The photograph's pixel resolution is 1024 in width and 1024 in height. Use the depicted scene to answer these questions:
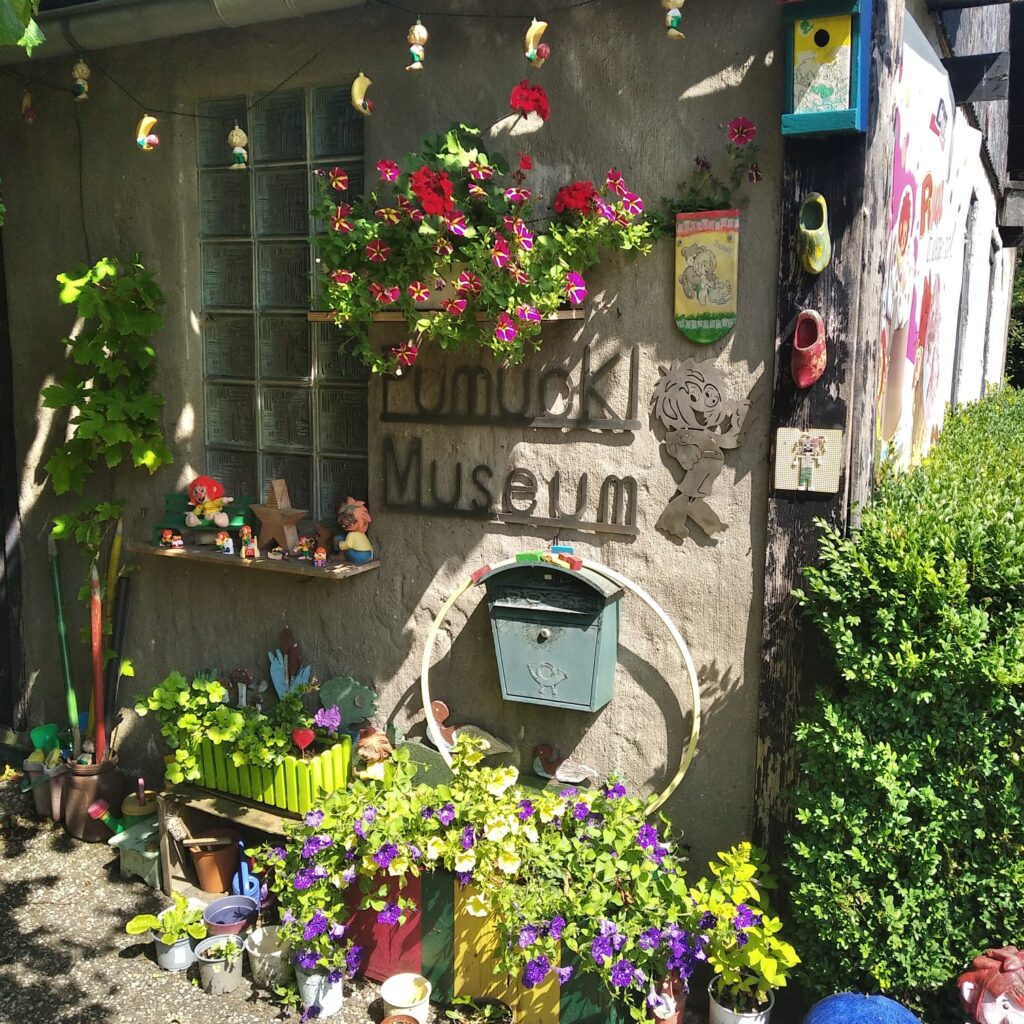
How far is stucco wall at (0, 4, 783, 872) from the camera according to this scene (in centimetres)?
357

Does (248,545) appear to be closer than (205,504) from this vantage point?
Yes

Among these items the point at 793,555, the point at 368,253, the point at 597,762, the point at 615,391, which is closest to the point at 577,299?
the point at 615,391

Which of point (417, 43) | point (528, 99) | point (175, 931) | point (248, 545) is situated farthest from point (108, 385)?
point (528, 99)

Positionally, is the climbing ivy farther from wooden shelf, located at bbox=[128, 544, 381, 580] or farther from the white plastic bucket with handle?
the white plastic bucket with handle

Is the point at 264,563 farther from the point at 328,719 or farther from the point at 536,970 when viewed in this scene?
the point at 536,970

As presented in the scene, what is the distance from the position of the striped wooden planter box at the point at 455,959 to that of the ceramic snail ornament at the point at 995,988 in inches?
42.6

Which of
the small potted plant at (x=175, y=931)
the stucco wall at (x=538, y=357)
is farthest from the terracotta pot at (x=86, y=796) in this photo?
the small potted plant at (x=175, y=931)

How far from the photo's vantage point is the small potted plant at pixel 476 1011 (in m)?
3.57

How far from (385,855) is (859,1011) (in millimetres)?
1545

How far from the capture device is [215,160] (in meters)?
4.68

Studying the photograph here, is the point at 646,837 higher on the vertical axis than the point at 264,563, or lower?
lower

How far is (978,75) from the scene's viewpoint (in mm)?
5430

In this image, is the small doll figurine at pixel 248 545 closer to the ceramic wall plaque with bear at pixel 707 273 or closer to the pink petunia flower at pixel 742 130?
the ceramic wall plaque with bear at pixel 707 273

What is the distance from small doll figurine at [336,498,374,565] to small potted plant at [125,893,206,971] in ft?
4.85
